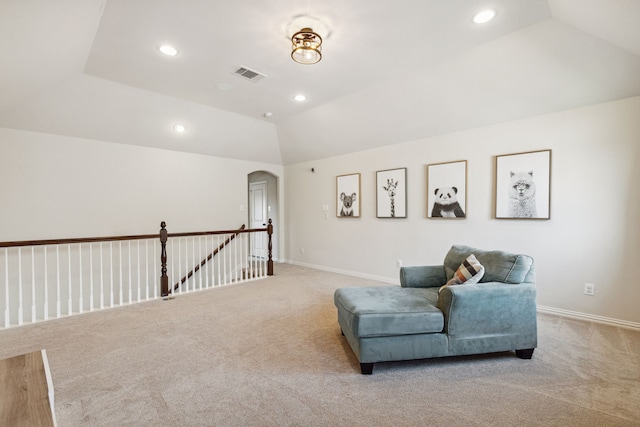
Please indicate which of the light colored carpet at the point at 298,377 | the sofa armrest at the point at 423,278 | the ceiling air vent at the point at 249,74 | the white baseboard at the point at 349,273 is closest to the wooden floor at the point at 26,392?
the light colored carpet at the point at 298,377

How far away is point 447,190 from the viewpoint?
4.23 meters

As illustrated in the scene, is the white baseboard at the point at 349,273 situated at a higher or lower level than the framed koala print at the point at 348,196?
lower

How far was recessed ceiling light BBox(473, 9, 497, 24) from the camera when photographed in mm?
2402

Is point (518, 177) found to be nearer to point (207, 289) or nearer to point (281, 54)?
point (281, 54)

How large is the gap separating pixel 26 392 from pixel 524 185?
4.50 m

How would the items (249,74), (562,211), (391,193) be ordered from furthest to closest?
(391,193), (249,74), (562,211)

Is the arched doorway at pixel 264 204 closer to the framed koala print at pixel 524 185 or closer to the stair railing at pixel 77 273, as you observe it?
the stair railing at pixel 77 273

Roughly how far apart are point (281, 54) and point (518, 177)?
123 inches

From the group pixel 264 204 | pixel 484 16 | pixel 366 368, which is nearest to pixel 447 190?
pixel 484 16

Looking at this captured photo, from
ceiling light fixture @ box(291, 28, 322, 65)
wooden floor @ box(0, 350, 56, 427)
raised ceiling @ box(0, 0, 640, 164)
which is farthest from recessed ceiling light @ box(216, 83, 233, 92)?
wooden floor @ box(0, 350, 56, 427)

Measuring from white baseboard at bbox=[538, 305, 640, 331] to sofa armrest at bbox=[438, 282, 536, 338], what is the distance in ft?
4.89

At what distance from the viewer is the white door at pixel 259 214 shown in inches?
298

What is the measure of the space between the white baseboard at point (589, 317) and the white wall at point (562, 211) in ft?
0.11

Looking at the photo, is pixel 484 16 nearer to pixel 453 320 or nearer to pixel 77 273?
pixel 453 320
